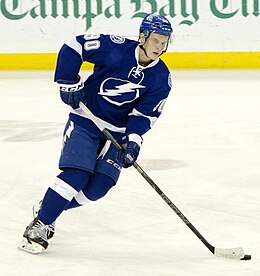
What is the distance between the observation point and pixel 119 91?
10.3ft

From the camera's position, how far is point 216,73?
8617 mm

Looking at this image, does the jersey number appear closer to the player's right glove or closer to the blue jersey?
the blue jersey

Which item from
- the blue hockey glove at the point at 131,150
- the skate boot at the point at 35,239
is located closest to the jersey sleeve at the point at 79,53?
the blue hockey glove at the point at 131,150

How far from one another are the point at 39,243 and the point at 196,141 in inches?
91.1

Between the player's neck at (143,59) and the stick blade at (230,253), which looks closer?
the stick blade at (230,253)

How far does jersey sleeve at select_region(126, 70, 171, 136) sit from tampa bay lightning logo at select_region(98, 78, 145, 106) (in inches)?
1.4

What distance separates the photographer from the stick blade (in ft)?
9.77

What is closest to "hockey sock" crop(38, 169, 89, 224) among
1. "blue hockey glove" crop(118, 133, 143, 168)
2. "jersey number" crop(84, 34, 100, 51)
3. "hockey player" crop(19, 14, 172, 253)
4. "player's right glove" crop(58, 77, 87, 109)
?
"hockey player" crop(19, 14, 172, 253)

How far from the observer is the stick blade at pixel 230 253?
298 cm

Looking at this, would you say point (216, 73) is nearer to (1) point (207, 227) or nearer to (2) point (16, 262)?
(1) point (207, 227)

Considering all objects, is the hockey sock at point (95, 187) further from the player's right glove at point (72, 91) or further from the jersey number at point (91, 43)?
the jersey number at point (91, 43)

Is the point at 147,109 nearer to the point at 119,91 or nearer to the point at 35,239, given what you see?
the point at 119,91

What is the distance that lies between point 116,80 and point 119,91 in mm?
39

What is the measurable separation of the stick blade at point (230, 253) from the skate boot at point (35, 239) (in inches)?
22.3
